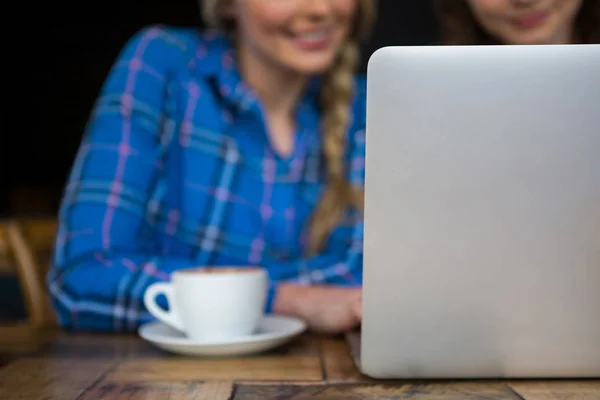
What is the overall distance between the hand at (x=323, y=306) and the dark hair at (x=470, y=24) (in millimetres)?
640

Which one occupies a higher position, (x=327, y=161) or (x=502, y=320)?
(x=327, y=161)

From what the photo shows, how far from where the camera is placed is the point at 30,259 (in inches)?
51.6

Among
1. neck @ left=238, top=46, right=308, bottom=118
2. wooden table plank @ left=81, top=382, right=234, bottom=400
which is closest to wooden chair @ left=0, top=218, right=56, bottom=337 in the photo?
neck @ left=238, top=46, right=308, bottom=118

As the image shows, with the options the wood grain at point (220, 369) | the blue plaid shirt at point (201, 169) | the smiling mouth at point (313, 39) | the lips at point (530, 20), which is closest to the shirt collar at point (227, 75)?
the blue plaid shirt at point (201, 169)

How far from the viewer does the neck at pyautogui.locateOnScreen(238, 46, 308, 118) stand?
1348mm

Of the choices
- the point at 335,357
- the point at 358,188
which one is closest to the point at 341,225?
the point at 358,188

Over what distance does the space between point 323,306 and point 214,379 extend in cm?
29

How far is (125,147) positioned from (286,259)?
1.19 feet

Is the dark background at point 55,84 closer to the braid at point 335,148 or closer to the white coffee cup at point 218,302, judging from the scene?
the braid at point 335,148

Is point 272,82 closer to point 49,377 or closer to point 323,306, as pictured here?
point 323,306

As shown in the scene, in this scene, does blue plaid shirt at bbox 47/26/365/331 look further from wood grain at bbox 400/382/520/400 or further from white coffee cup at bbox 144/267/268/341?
wood grain at bbox 400/382/520/400

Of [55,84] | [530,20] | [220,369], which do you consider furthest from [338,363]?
[55,84]

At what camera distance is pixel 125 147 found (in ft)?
3.70

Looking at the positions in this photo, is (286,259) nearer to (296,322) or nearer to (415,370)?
(296,322)
